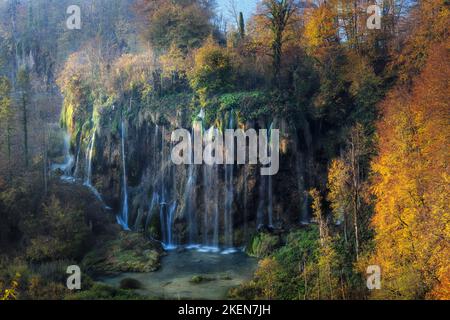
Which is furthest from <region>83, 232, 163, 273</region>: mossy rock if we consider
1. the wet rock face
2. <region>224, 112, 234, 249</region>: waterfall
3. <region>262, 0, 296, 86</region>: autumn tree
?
<region>262, 0, 296, 86</region>: autumn tree

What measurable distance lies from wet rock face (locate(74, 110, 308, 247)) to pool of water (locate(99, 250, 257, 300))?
6.91 ft

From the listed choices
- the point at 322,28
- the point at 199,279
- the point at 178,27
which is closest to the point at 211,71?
the point at 178,27

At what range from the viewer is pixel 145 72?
1212 inches

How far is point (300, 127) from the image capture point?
85.5ft

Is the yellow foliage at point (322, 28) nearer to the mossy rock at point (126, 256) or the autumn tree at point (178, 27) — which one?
the autumn tree at point (178, 27)

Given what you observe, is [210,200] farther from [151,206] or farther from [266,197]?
[151,206]

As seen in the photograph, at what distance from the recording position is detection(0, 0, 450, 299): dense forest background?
16766 mm

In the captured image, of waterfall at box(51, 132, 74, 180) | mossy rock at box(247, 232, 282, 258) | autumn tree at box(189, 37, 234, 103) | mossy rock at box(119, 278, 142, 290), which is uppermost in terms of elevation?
autumn tree at box(189, 37, 234, 103)

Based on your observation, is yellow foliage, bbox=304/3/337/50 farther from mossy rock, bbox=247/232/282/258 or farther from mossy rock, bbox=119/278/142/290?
mossy rock, bbox=119/278/142/290

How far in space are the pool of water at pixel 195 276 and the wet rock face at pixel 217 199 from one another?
2105 millimetres

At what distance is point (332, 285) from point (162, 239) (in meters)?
12.0

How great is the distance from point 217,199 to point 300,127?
6.94 m

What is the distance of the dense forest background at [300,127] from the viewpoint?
55.0 feet
